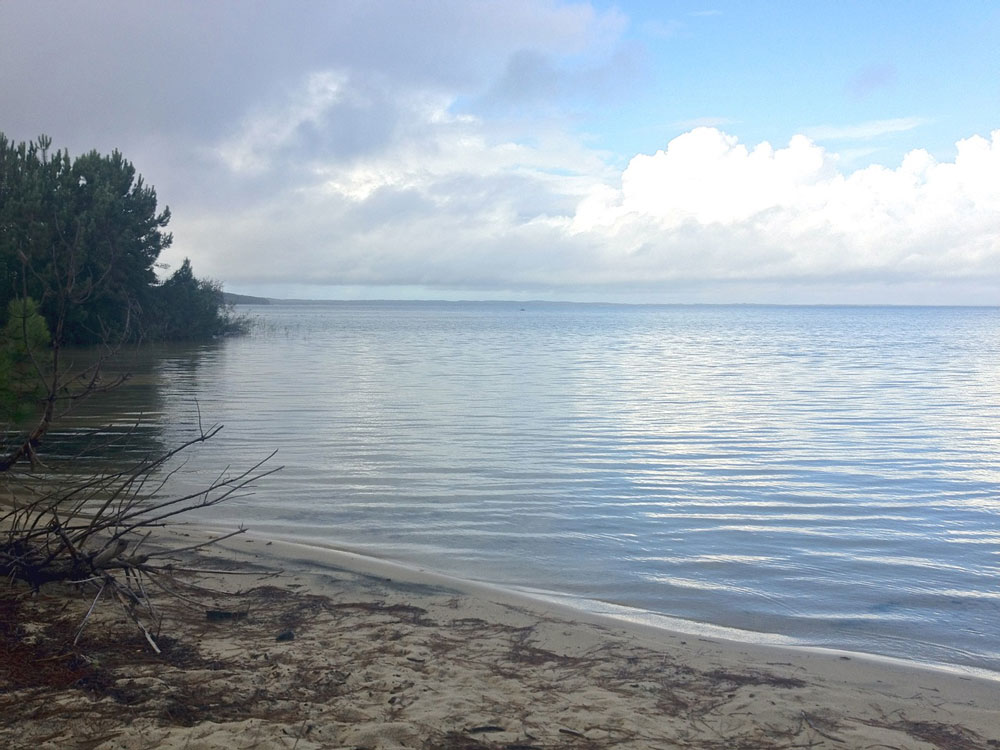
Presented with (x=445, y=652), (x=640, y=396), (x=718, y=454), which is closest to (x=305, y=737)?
(x=445, y=652)

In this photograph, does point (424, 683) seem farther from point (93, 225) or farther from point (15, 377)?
point (93, 225)

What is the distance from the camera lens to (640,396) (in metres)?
23.4

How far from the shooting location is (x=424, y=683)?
481cm

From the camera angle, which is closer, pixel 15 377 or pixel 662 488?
pixel 15 377

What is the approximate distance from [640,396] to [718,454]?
9157 mm

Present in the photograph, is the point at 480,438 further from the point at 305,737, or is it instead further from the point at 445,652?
the point at 305,737

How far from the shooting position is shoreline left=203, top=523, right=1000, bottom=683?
5.94 metres

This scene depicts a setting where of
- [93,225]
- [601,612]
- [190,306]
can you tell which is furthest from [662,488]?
[190,306]

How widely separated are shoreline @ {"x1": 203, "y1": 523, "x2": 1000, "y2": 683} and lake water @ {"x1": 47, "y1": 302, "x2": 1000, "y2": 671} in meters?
0.11

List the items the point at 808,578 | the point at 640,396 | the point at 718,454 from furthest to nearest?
the point at 640,396
the point at 718,454
the point at 808,578

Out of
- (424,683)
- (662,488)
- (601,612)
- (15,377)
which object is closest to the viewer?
(424,683)

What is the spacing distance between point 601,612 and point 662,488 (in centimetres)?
502

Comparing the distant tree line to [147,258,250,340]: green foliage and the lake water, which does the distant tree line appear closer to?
[147,258,250,340]: green foliage

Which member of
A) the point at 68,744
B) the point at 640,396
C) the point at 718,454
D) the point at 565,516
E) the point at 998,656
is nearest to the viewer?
the point at 68,744
